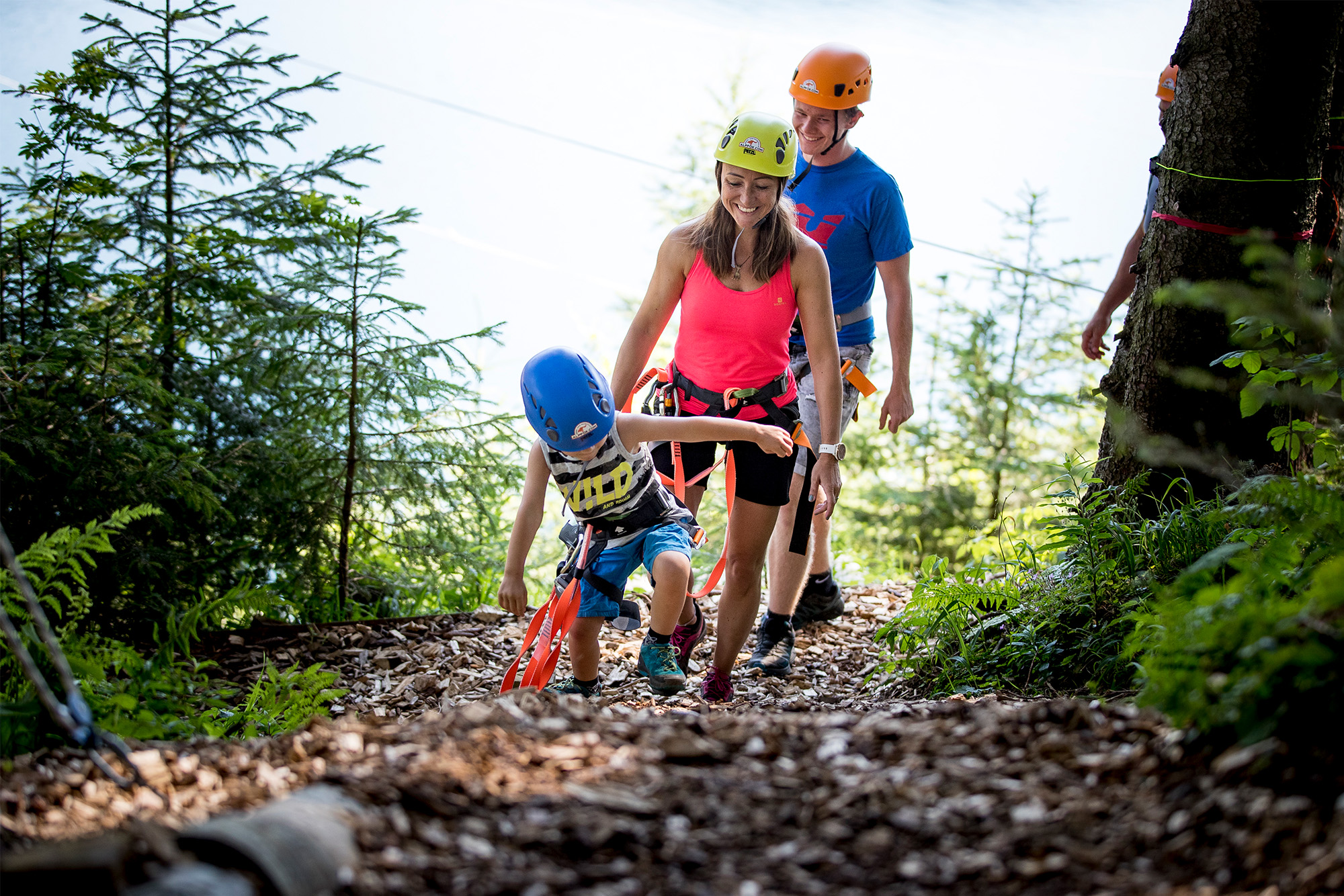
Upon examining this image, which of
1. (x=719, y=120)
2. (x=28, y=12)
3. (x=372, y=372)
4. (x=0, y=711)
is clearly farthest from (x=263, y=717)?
(x=719, y=120)

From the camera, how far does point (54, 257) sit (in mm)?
4543

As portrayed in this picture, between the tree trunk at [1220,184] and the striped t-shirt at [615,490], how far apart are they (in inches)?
69.5

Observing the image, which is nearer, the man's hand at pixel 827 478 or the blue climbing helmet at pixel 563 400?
the blue climbing helmet at pixel 563 400

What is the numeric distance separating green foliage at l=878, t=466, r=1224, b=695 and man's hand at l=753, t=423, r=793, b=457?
37.0 inches

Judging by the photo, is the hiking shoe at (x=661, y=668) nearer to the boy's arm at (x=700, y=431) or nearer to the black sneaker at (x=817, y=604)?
the boy's arm at (x=700, y=431)

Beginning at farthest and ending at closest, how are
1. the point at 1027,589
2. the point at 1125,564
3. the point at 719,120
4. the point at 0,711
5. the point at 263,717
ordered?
the point at 719,120, the point at 1027,589, the point at 1125,564, the point at 263,717, the point at 0,711

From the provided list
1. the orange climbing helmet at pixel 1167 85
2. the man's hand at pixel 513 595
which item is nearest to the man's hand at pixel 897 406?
the man's hand at pixel 513 595

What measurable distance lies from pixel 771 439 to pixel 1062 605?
4.09 ft

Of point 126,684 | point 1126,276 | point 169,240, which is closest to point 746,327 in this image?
point 1126,276

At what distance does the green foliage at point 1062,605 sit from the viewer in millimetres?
3541

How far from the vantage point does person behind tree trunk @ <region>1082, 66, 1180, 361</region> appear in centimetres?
455

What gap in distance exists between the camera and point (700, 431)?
145 inches

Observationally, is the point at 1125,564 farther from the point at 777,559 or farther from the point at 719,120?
→ the point at 719,120

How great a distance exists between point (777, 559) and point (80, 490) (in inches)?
113
